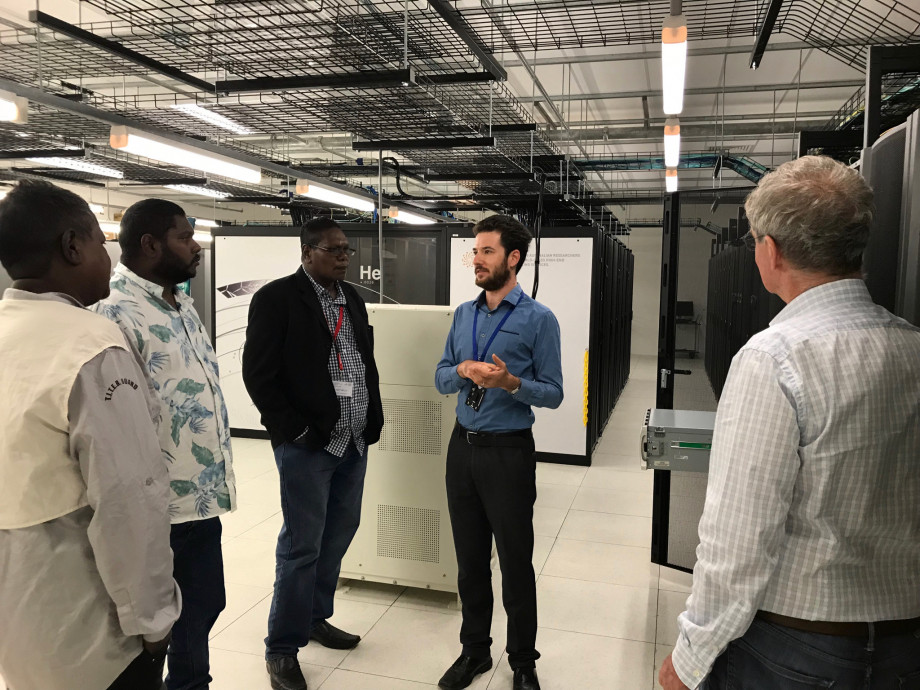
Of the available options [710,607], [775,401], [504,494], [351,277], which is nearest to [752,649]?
[710,607]

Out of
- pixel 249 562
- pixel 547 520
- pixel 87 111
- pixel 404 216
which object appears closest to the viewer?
pixel 249 562

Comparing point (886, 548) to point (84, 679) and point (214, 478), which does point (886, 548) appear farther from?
point (214, 478)

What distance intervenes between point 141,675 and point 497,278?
171 centimetres

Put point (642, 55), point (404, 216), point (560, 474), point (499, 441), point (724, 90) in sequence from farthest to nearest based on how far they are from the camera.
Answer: point (404, 216) → point (724, 90) → point (642, 55) → point (560, 474) → point (499, 441)

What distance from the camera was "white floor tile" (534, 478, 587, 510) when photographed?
5000 millimetres

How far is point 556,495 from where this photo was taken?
17.2ft

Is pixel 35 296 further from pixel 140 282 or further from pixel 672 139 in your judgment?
pixel 672 139

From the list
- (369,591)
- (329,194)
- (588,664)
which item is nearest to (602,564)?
(588,664)

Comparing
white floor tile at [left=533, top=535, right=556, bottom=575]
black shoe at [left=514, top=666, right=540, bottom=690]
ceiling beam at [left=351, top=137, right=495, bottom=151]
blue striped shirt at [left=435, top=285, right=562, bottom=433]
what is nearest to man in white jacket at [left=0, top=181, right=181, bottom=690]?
blue striped shirt at [left=435, top=285, right=562, bottom=433]

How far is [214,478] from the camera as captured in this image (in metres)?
2.02

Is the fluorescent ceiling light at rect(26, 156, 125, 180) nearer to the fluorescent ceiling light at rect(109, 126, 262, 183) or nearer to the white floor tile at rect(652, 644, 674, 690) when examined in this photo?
the fluorescent ceiling light at rect(109, 126, 262, 183)

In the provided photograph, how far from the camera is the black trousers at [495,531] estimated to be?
2.40m

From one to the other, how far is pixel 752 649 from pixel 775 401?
48cm

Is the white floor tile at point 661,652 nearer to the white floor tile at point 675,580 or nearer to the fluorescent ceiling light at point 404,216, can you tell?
the white floor tile at point 675,580
